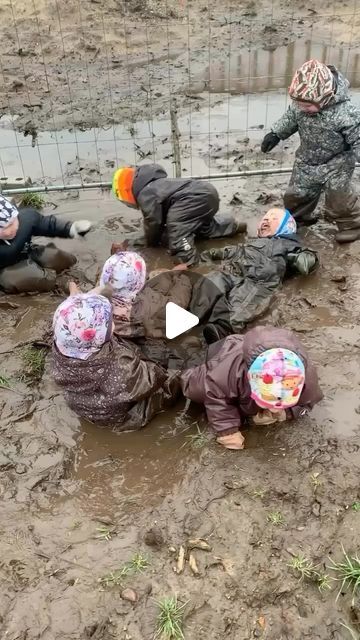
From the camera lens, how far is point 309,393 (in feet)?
11.8

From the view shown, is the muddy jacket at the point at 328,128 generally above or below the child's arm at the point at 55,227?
above

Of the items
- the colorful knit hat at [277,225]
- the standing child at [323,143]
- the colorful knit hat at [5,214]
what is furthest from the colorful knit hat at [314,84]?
the colorful knit hat at [5,214]

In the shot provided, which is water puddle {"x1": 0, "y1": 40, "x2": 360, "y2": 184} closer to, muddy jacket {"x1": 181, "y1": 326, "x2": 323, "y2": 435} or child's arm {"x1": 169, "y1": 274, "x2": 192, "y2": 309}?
child's arm {"x1": 169, "y1": 274, "x2": 192, "y2": 309}

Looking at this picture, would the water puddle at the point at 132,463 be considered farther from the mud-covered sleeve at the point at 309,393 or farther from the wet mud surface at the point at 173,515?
the mud-covered sleeve at the point at 309,393

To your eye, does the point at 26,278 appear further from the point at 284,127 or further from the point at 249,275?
the point at 284,127

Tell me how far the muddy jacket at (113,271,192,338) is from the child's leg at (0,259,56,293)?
1209 millimetres

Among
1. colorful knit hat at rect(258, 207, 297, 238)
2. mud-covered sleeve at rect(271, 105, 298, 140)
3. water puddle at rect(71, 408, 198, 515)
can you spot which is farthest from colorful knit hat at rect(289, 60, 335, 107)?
water puddle at rect(71, 408, 198, 515)

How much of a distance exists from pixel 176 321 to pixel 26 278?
1690 millimetres

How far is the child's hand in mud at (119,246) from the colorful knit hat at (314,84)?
2181mm

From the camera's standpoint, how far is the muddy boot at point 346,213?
18.9 ft

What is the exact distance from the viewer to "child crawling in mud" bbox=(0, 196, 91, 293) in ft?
17.0

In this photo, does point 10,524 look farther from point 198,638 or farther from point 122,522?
point 198,638

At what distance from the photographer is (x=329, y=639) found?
111 inches

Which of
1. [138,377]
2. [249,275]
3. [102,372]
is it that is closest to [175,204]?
[249,275]
